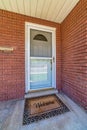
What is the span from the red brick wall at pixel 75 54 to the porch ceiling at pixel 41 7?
0.20 metres

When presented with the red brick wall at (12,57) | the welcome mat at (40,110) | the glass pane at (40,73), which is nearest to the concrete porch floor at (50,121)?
the welcome mat at (40,110)

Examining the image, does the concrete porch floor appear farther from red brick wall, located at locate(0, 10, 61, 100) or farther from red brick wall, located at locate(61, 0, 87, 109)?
red brick wall, located at locate(0, 10, 61, 100)

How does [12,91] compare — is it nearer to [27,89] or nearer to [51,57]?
[27,89]

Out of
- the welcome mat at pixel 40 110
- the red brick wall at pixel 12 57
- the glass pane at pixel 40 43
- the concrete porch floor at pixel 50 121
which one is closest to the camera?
the concrete porch floor at pixel 50 121

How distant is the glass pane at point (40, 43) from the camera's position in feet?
8.50

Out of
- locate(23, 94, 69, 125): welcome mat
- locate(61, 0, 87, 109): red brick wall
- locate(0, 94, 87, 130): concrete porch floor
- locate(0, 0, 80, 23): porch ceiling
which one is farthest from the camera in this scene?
locate(0, 0, 80, 23): porch ceiling

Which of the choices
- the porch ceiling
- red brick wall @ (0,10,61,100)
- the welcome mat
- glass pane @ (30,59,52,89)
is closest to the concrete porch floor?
the welcome mat

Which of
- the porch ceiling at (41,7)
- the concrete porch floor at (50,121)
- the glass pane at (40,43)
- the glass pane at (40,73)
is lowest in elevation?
the concrete porch floor at (50,121)

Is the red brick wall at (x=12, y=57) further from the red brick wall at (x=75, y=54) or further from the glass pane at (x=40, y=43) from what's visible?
the red brick wall at (x=75, y=54)

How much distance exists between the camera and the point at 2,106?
192 centimetres

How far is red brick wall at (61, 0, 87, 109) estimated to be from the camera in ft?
5.82

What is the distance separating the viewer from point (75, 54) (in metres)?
2.09

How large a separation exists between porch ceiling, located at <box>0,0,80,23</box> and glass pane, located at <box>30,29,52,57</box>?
504mm

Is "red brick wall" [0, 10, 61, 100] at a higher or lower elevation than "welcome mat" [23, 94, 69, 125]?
higher
